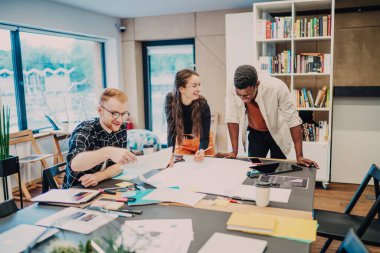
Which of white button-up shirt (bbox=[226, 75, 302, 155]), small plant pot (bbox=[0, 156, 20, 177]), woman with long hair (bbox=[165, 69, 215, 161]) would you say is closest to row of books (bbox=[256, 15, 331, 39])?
white button-up shirt (bbox=[226, 75, 302, 155])

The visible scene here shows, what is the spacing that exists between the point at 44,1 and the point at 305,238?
4531 millimetres

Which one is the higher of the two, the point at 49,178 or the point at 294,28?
the point at 294,28

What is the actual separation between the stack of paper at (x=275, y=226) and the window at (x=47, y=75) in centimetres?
376

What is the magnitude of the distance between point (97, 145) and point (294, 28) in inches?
121

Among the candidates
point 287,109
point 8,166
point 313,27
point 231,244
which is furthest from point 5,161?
point 313,27

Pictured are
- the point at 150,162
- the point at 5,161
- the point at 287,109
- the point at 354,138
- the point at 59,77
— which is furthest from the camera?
the point at 59,77

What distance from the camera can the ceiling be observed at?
4.82 metres

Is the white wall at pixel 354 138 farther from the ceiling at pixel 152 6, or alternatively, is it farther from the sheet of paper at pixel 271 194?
the sheet of paper at pixel 271 194

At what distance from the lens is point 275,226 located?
4.34ft

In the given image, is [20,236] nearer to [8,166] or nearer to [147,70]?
[8,166]

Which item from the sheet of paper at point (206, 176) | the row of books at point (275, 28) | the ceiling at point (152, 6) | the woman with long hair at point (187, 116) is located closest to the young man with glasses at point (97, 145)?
the sheet of paper at point (206, 176)

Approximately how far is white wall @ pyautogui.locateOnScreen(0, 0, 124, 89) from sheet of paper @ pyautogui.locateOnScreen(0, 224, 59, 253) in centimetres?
344

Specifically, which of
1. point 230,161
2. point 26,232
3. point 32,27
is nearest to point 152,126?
point 32,27

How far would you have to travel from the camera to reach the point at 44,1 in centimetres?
455
